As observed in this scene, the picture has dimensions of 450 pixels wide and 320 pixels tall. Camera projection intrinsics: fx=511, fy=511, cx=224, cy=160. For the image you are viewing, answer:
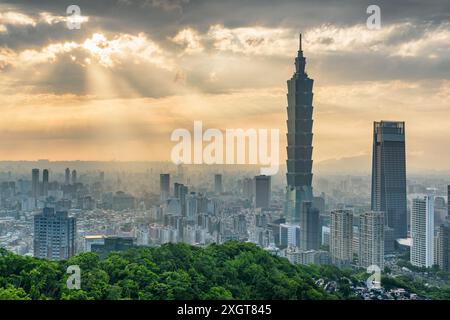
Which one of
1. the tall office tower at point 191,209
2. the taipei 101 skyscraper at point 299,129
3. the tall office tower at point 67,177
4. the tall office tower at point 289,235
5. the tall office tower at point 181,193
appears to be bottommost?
the tall office tower at point 289,235

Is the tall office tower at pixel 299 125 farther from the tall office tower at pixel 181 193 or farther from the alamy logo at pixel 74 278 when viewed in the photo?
the alamy logo at pixel 74 278

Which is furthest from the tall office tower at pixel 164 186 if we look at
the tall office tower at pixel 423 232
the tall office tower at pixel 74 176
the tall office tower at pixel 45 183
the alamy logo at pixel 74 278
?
the tall office tower at pixel 423 232

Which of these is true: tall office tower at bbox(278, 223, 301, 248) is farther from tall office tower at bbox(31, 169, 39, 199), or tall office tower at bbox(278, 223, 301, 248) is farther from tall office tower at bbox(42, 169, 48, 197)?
tall office tower at bbox(31, 169, 39, 199)

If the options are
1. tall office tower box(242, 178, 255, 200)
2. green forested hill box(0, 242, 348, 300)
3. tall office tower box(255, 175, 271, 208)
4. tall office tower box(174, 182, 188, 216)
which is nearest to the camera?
green forested hill box(0, 242, 348, 300)

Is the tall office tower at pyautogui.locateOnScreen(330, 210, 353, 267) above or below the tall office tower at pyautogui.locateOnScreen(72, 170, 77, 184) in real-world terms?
below

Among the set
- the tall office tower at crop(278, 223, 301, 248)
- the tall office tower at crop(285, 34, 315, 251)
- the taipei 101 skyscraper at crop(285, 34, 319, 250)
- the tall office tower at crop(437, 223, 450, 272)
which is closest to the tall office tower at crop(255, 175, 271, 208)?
the tall office tower at crop(278, 223, 301, 248)
